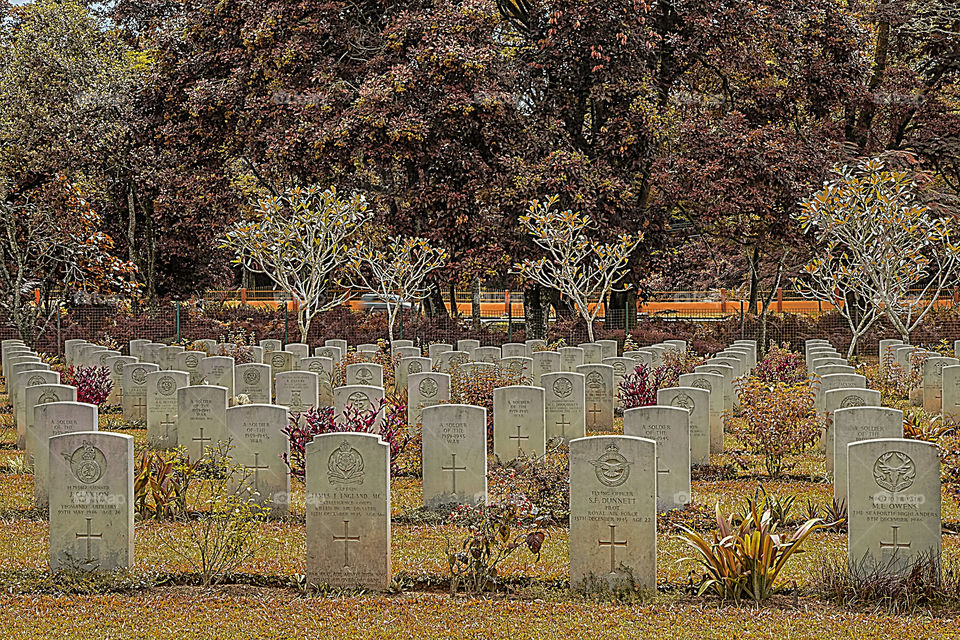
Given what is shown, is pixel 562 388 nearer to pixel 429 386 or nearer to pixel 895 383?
pixel 429 386

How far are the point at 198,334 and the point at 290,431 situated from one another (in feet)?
66.7

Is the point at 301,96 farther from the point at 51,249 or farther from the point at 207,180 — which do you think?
the point at 51,249

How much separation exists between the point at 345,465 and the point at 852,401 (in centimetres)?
633

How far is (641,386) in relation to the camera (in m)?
14.8

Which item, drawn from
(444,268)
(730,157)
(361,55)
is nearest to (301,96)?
(361,55)

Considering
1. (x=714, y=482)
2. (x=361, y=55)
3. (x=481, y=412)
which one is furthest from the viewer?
(x=361, y=55)

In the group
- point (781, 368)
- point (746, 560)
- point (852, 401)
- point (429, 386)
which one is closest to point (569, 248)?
point (781, 368)

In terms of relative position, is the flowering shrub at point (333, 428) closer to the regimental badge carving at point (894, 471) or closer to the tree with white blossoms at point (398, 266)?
the regimental badge carving at point (894, 471)

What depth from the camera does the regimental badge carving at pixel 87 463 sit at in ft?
24.2

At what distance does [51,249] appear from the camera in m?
21.6

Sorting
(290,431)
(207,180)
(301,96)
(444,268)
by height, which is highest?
(301,96)

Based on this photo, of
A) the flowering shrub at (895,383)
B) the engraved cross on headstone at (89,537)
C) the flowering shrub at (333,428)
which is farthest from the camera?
the flowering shrub at (895,383)

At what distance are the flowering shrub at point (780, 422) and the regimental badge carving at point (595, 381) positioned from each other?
9.01 feet

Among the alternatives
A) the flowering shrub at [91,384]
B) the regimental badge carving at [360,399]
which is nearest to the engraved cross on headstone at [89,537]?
the regimental badge carving at [360,399]
